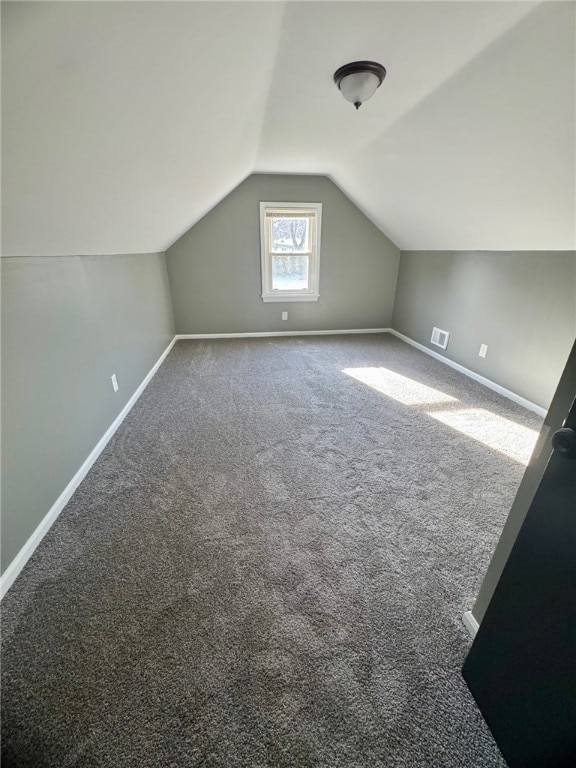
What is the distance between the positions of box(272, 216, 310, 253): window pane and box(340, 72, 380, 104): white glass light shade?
2689mm

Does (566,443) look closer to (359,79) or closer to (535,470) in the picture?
(535,470)

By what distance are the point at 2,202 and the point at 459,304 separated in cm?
371

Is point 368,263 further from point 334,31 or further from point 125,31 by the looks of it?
point 125,31

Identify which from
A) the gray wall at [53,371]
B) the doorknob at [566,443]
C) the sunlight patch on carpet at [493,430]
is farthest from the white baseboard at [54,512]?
the sunlight patch on carpet at [493,430]

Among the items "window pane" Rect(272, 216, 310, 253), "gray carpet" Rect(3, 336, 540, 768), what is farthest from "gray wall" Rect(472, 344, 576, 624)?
"window pane" Rect(272, 216, 310, 253)

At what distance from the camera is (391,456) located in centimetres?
208

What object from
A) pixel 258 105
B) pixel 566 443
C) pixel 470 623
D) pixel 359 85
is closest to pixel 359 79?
pixel 359 85

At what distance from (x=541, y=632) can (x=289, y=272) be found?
14.4 ft

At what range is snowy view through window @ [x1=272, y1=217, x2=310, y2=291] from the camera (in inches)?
170

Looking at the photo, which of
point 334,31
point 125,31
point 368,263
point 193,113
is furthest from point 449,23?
point 368,263

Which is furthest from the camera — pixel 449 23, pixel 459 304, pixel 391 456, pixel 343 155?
pixel 459 304

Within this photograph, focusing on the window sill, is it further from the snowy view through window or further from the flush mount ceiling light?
the flush mount ceiling light

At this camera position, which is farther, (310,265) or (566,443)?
(310,265)

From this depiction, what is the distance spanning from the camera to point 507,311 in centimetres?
289
